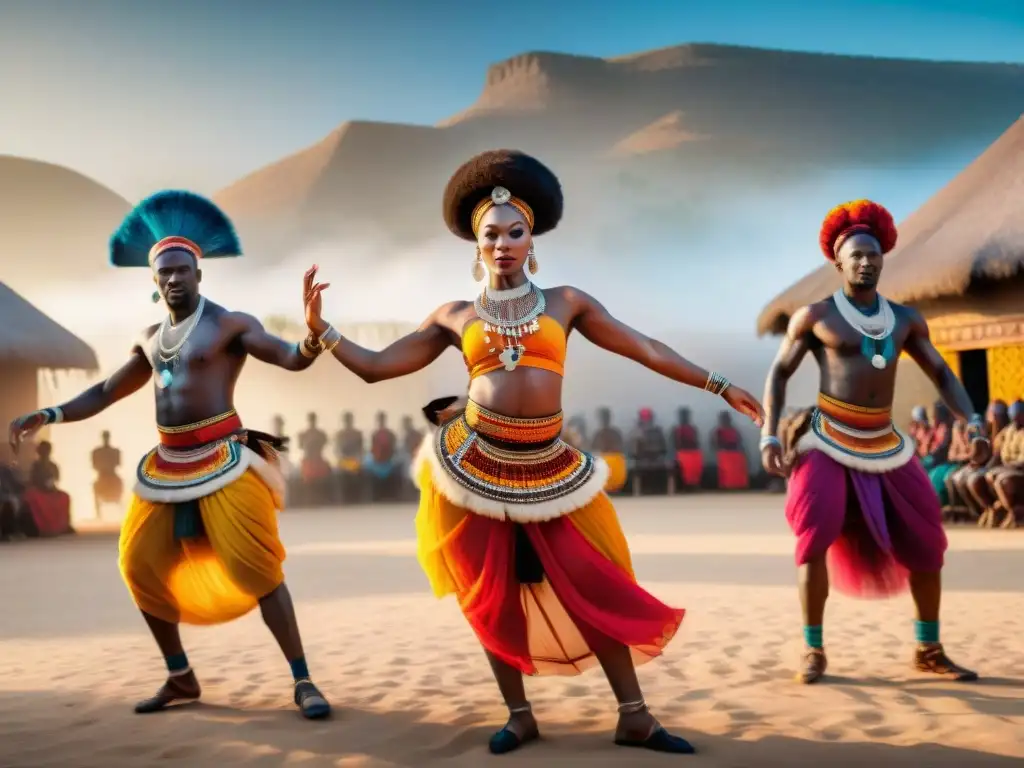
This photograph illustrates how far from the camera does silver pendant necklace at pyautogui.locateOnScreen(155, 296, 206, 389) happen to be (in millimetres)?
4578

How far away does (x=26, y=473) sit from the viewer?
15.6 metres

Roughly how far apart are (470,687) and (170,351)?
1.98 meters

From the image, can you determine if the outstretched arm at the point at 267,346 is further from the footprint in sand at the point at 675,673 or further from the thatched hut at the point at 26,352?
the thatched hut at the point at 26,352

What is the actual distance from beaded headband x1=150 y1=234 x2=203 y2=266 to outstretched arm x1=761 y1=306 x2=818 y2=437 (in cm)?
266

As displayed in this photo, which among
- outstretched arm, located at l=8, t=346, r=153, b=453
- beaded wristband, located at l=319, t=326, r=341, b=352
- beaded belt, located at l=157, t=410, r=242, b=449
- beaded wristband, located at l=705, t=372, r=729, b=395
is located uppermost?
beaded wristband, located at l=319, t=326, r=341, b=352

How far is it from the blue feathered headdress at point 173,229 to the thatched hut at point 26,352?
39.3 ft

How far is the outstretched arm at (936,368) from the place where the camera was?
496 cm

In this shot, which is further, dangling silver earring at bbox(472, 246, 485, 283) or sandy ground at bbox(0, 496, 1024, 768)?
dangling silver earring at bbox(472, 246, 485, 283)

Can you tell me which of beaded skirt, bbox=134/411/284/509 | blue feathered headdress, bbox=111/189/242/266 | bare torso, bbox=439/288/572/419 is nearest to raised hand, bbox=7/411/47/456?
beaded skirt, bbox=134/411/284/509

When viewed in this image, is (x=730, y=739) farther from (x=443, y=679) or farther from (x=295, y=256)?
(x=295, y=256)

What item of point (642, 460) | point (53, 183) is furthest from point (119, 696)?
point (53, 183)

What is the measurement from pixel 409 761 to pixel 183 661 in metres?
1.49

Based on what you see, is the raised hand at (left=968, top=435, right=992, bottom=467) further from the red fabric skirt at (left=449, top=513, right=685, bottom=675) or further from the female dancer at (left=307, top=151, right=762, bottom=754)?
the red fabric skirt at (left=449, top=513, right=685, bottom=675)

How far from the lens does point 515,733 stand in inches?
148
